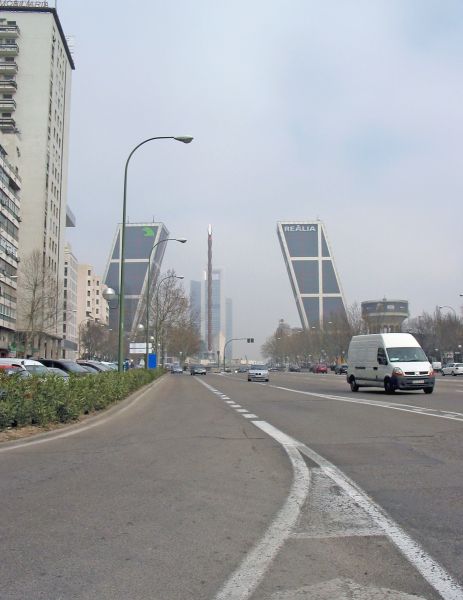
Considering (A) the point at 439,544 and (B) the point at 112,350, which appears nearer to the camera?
(A) the point at 439,544

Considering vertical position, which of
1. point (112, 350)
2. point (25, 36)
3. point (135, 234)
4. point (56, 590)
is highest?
point (25, 36)

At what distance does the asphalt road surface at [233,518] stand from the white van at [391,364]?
13067mm

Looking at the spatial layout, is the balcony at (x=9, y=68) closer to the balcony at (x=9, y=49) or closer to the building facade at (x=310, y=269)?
the balcony at (x=9, y=49)

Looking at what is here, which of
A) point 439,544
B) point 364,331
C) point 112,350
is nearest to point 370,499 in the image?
point 439,544

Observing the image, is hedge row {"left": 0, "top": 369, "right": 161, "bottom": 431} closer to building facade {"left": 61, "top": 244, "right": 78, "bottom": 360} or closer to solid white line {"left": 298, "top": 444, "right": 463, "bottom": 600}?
solid white line {"left": 298, "top": 444, "right": 463, "bottom": 600}

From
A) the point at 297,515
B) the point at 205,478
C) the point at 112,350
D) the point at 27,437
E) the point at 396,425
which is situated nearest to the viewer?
the point at 297,515

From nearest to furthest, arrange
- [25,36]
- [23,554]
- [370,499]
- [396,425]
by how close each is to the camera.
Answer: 1. [23,554]
2. [370,499]
3. [396,425]
4. [25,36]

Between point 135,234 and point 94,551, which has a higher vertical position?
point 135,234

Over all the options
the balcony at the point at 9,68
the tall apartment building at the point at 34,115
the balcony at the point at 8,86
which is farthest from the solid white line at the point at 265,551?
the balcony at the point at 9,68

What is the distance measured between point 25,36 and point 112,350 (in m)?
61.9

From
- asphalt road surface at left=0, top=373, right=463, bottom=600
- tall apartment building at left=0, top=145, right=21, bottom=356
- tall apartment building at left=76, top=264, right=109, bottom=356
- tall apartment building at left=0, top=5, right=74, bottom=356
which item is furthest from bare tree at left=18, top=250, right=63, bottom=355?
tall apartment building at left=76, top=264, right=109, bottom=356

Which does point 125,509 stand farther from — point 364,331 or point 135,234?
point 135,234

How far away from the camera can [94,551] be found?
4.29m

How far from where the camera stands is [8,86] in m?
78.1
